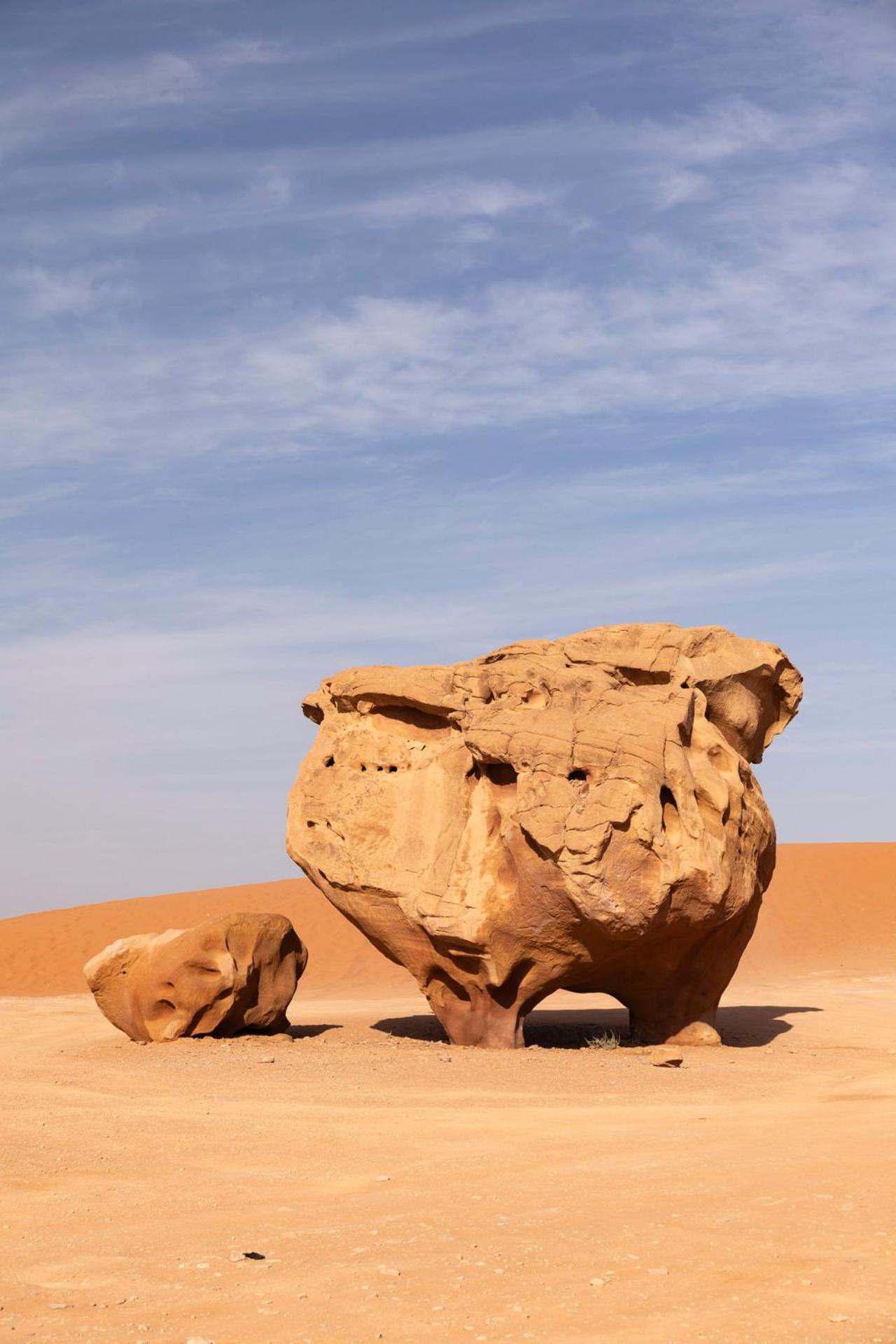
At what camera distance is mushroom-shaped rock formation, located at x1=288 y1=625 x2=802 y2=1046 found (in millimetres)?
12852

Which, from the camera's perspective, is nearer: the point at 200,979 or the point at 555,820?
the point at 555,820

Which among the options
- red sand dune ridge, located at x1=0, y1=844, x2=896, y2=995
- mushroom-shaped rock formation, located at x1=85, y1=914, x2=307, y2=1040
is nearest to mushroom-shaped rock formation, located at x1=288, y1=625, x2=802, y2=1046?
mushroom-shaped rock formation, located at x1=85, y1=914, x2=307, y2=1040

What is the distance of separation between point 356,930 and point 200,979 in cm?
2325

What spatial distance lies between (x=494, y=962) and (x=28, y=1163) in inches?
239

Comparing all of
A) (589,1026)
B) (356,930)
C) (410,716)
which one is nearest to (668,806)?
(410,716)

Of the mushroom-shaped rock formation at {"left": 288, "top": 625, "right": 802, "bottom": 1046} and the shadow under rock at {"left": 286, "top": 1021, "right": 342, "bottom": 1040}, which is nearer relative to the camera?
the mushroom-shaped rock formation at {"left": 288, "top": 625, "right": 802, "bottom": 1046}

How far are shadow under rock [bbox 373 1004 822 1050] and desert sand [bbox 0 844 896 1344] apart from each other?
4.4 inches

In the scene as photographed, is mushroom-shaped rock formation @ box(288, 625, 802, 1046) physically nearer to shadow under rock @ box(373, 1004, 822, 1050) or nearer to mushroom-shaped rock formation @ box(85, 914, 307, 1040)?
shadow under rock @ box(373, 1004, 822, 1050)

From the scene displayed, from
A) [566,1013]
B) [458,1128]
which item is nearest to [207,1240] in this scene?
[458,1128]

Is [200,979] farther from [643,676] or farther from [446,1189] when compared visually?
[446,1189]

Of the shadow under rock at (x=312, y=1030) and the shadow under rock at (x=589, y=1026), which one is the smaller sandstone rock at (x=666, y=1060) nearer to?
the shadow under rock at (x=589, y=1026)

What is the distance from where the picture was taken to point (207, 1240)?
6.28m

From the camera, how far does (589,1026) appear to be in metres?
16.4

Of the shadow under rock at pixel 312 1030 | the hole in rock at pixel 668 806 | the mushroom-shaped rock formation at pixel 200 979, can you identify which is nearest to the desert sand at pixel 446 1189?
the shadow under rock at pixel 312 1030
